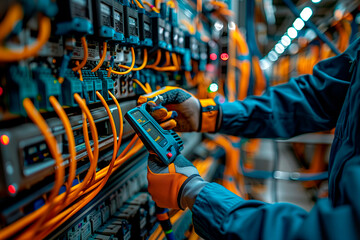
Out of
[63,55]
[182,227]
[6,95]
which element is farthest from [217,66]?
[6,95]

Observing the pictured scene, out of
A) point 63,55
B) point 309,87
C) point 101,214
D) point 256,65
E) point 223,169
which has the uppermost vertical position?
point 256,65

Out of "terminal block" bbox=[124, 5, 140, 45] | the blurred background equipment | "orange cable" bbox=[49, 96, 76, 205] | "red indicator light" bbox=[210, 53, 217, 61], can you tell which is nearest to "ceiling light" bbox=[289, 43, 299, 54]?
the blurred background equipment

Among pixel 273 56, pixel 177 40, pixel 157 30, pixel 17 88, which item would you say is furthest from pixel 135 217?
pixel 273 56

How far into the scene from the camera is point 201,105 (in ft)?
4.44

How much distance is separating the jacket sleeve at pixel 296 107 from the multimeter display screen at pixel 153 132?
1.98ft

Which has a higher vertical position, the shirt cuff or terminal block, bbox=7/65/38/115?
terminal block, bbox=7/65/38/115

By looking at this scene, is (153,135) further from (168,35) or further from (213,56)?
(213,56)

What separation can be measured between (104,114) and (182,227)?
37.9 inches

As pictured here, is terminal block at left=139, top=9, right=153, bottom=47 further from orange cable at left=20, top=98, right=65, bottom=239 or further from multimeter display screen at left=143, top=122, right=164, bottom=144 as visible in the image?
orange cable at left=20, top=98, right=65, bottom=239

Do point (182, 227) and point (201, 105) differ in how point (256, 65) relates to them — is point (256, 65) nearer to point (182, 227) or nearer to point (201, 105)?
point (201, 105)

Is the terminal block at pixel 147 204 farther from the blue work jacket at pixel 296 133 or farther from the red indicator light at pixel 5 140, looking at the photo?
the red indicator light at pixel 5 140

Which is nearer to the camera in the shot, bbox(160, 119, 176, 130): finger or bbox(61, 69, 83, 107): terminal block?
bbox(61, 69, 83, 107): terminal block

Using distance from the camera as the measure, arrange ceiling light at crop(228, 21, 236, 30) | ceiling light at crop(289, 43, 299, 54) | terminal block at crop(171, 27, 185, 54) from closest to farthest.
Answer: terminal block at crop(171, 27, 185, 54) < ceiling light at crop(228, 21, 236, 30) < ceiling light at crop(289, 43, 299, 54)

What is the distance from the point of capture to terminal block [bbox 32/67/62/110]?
63 centimetres
